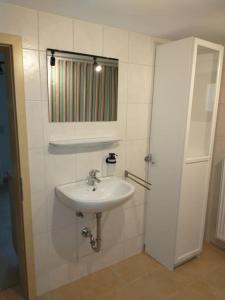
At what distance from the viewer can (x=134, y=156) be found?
2111mm

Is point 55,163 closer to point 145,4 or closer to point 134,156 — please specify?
point 134,156

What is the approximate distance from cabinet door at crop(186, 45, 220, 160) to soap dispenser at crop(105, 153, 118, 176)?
0.63 meters

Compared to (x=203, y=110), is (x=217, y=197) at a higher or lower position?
lower

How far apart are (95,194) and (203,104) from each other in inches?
50.5

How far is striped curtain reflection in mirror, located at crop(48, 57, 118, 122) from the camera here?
63.1 inches

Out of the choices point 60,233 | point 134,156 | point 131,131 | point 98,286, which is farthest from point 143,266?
point 131,131

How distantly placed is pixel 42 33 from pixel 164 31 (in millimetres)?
970

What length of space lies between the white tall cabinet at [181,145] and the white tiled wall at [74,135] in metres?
0.13

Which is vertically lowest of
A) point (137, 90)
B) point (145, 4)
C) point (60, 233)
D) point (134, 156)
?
point (60, 233)

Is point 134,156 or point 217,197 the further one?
point 217,197

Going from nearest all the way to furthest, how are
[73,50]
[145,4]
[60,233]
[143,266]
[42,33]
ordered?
[145,4], [42,33], [73,50], [60,233], [143,266]

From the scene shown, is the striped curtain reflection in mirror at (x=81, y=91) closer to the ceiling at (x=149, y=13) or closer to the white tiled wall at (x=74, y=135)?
the white tiled wall at (x=74, y=135)

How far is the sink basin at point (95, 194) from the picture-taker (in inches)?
58.8

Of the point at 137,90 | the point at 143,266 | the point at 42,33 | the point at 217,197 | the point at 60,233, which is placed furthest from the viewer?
the point at 217,197
